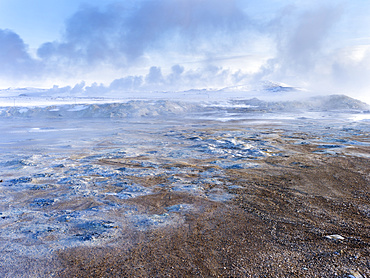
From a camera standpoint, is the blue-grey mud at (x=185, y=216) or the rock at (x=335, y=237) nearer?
the blue-grey mud at (x=185, y=216)

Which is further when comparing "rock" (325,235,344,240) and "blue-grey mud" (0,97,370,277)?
"rock" (325,235,344,240)

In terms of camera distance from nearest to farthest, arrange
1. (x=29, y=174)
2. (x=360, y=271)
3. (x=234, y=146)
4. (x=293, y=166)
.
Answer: (x=360, y=271), (x=29, y=174), (x=293, y=166), (x=234, y=146)

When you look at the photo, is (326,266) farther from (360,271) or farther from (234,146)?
(234,146)

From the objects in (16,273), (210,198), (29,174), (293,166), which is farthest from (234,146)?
(16,273)

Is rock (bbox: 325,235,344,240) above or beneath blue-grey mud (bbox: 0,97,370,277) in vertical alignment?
above

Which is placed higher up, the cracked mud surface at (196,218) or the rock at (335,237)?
the rock at (335,237)

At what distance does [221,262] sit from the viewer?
3.40 metres

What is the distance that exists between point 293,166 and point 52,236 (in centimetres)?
715

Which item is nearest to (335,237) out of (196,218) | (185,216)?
(196,218)

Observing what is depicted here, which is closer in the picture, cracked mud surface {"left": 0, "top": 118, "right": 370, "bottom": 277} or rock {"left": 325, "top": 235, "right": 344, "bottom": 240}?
cracked mud surface {"left": 0, "top": 118, "right": 370, "bottom": 277}

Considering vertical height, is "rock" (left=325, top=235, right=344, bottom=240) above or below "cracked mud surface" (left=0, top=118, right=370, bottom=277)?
above

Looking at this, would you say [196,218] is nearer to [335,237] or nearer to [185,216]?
[185,216]

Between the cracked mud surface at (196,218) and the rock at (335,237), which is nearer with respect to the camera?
the cracked mud surface at (196,218)

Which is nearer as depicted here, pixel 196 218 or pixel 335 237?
pixel 335 237
